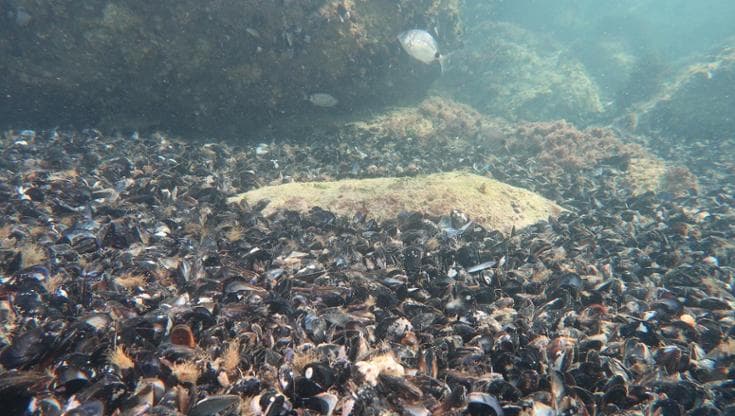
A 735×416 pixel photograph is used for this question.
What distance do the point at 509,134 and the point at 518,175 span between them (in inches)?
137

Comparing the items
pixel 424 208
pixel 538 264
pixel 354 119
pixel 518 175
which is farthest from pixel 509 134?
pixel 538 264

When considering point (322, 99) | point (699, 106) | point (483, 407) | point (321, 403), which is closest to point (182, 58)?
point (322, 99)

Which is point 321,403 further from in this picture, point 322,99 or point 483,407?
point 322,99

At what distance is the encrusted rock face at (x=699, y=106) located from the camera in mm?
16219

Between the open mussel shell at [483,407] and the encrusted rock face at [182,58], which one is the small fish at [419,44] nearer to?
the encrusted rock face at [182,58]

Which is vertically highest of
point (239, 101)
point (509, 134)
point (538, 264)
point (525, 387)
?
point (509, 134)

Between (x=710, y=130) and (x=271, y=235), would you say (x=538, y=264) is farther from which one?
(x=710, y=130)

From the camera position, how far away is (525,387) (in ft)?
9.34

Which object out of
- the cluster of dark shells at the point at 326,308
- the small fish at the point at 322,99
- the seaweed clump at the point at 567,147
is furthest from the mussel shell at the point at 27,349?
the seaweed clump at the point at 567,147

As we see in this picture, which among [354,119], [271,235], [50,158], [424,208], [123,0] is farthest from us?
[354,119]

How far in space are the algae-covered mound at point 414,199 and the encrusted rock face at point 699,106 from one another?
15219 millimetres

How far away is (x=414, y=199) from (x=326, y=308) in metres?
3.37

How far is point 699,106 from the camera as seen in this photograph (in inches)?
657

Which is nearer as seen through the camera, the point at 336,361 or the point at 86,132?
the point at 336,361
